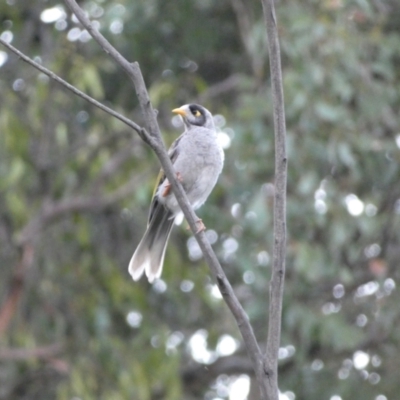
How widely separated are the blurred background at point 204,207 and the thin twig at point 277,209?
9.56ft

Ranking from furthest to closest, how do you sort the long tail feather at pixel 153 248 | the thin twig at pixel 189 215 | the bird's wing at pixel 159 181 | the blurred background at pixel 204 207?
1. the blurred background at pixel 204 207
2. the bird's wing at pixel 159 181
3. the long tail feather at pixel 153 248
4. the thin twig at pixel 189 215

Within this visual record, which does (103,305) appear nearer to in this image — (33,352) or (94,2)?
(33,352)

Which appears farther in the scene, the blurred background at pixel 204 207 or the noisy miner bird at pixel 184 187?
the blurred background at pixel 204 207

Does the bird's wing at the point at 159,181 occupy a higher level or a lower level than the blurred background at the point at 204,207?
higher

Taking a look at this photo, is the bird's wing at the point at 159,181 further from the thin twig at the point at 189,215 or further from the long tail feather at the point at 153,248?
the thin twig at the point at 189,215

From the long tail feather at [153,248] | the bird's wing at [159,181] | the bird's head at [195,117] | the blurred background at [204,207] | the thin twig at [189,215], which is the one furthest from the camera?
the blurred background at [204,207]

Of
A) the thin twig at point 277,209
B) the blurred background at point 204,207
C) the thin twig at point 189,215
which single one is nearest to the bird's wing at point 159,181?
the blurred background at point 204,207

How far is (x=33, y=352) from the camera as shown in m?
6.83

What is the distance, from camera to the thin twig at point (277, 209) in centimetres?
320

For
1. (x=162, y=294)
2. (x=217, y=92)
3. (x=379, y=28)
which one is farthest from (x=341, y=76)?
(x=162, y=294)

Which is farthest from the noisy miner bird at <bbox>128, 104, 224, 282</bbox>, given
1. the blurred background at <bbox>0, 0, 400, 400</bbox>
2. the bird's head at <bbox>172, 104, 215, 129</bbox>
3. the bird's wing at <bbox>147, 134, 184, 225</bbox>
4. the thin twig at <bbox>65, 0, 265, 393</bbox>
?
the thin twig at <bbox>65, 0, 265, 393</bbox>

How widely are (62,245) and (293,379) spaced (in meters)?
2.29

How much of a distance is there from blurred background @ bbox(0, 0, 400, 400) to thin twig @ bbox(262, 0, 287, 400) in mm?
2915

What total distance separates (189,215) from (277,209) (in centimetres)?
31
